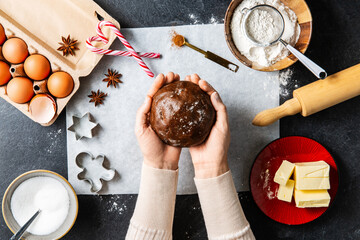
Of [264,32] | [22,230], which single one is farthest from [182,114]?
[22,230]

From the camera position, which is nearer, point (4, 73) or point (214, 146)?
point (214, 146)

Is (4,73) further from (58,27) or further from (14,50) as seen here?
(58,27)

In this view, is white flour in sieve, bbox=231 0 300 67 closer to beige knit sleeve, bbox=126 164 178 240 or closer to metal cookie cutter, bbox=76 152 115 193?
beige knit sleeve, bbox=126 164 178 240

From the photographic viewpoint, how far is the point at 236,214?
1.37m

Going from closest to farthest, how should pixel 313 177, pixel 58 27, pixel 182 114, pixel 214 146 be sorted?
pixel 182 114 < pixel 214 146 < pixel 313 177 < pixel 58 27

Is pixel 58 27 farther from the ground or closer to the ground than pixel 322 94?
farther from the ground

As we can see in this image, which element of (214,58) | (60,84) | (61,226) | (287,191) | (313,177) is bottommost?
(61,226)

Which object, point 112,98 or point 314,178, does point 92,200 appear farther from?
point 314,178

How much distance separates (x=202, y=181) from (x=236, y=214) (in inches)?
8.5

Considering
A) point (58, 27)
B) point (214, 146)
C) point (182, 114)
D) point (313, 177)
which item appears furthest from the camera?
point (58, 27)

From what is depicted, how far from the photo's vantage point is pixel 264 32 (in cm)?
148

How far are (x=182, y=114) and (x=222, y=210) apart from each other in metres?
0.51

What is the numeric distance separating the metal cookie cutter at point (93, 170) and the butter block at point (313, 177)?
0.96 m

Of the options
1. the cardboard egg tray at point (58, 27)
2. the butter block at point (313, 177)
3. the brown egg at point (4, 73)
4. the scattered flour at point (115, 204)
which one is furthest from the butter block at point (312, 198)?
the brown egg at point (4, 73)
